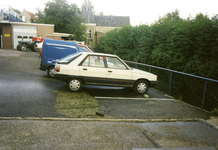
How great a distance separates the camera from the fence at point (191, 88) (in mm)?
7797

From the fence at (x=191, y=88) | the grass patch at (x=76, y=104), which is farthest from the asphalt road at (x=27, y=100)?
the fence at (x=191, y=88)

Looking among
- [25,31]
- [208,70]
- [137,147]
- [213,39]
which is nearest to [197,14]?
[213,39]

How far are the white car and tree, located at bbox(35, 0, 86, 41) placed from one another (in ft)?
117

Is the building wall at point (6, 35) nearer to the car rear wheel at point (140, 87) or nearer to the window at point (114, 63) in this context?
the window at point (114, 63)

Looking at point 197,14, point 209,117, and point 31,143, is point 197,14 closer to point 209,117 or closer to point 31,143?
point 209,117

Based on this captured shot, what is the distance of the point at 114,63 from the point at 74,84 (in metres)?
1.91

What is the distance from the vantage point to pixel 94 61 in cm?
872

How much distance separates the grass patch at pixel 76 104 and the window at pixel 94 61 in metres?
1.21

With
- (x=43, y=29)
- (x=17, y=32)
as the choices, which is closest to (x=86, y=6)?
(x=43, y=29)

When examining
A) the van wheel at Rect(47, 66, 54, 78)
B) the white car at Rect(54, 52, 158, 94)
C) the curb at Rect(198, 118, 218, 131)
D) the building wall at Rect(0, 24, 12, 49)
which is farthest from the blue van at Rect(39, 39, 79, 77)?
the building wall at Rect(0, 24, 12, 49)

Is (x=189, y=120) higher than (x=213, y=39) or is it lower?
lower

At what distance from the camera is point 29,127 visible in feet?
15.7

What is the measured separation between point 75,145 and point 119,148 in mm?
868

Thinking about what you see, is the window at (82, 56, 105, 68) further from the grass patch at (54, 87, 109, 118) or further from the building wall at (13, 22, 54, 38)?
the building wall at (13, 22, 54, 38)
